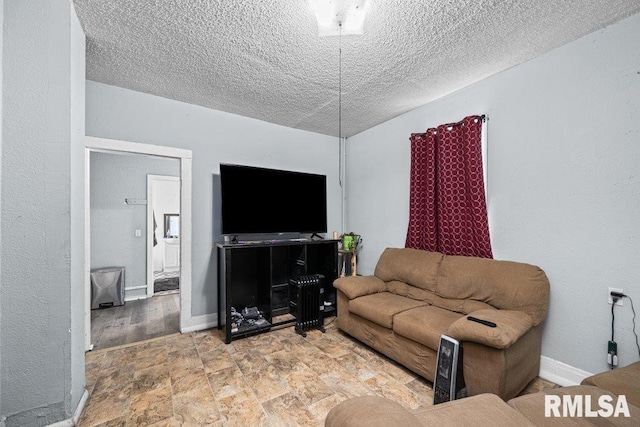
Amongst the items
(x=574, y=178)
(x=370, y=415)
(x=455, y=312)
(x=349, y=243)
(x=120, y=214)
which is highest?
(x=574, y=178)

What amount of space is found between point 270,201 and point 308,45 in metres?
1.75

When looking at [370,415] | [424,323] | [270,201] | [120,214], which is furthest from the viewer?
[120,214]

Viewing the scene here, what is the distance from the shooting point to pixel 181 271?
301 centimetres

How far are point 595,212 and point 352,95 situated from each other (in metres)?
2.29

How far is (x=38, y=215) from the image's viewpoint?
5.12 feet

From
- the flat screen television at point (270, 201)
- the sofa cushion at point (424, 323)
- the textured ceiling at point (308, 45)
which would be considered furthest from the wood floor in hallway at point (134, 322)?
the textured ceiling at point (308, 45)

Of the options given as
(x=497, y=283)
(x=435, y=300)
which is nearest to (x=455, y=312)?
(x=435, y=300)

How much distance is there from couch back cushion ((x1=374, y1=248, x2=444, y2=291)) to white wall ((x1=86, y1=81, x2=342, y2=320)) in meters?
1.65

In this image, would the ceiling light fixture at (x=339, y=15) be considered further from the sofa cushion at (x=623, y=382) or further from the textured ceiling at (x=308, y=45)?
the sofa cushion at (x=623, y=382)

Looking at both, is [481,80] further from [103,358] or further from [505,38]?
[103,358]

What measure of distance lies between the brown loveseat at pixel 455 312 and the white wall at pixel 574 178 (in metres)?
0.23

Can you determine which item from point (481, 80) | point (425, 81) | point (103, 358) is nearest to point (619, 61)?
→ point (481, 80)

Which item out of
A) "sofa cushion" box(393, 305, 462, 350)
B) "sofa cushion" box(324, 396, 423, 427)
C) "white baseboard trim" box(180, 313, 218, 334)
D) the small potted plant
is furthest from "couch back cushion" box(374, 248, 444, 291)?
"white baseboard trim" box(180, 313, 218, 334)

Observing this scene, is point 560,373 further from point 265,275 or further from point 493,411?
point 265,275
